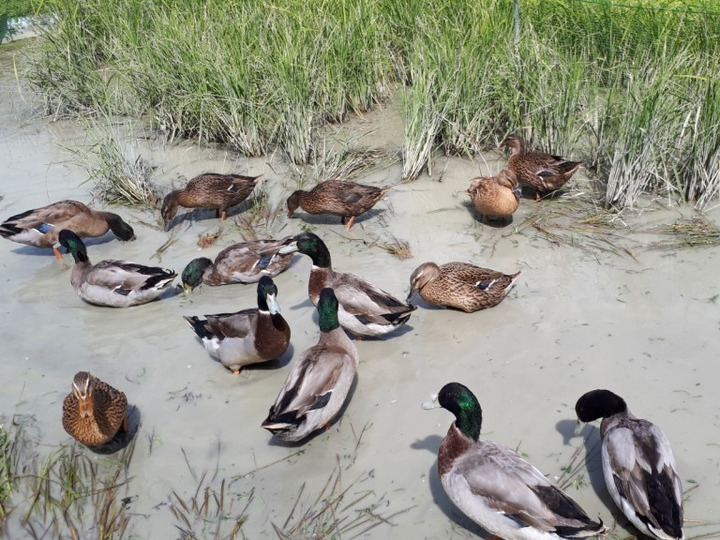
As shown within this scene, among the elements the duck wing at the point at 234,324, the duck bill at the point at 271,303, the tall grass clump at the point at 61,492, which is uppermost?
the duck bill at the point at 271,303

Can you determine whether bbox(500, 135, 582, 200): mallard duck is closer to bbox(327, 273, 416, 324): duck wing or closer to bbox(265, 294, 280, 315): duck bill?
bbox(327, 273, 416, 324): duck wing

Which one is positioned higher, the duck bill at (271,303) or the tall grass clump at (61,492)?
the duck bill at (271,303)

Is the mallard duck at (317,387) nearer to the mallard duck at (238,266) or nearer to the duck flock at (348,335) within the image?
the duck flock at (348,335)

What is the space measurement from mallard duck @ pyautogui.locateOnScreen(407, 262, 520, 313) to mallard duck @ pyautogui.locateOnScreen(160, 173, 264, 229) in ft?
7.33

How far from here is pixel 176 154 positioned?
829 centimetres

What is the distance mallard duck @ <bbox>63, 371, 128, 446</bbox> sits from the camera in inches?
155

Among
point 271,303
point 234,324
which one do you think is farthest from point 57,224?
point 271,303

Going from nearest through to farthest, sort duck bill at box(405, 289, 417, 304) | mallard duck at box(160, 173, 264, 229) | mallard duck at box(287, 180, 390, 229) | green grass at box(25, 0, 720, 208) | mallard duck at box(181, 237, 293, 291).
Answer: duck bill at box(405, 289, 417, 304) → mallard duck at box(181, 237, 293, 291) → green grass at box(25, 0, 720, 208) → mallard duck at box(287, 180, 390, 229) → mallard duck at box(160, 173, 264, 229)

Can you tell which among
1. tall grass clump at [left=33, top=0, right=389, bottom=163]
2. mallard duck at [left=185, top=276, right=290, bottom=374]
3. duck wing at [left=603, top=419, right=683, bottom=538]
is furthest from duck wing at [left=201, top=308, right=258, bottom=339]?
tall grass clump at [left=33, top=0, right=389, bottom=163]

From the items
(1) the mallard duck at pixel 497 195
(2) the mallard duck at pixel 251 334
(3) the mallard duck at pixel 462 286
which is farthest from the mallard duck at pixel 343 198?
(2) the mallard duck at pixel 251 334

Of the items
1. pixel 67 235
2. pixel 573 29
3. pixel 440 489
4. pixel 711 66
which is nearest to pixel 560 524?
pixel 440 489

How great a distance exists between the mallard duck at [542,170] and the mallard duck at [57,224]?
3.39 m

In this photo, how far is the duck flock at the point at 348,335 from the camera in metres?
3.25

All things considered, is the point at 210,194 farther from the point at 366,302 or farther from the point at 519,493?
the point at 519,493
